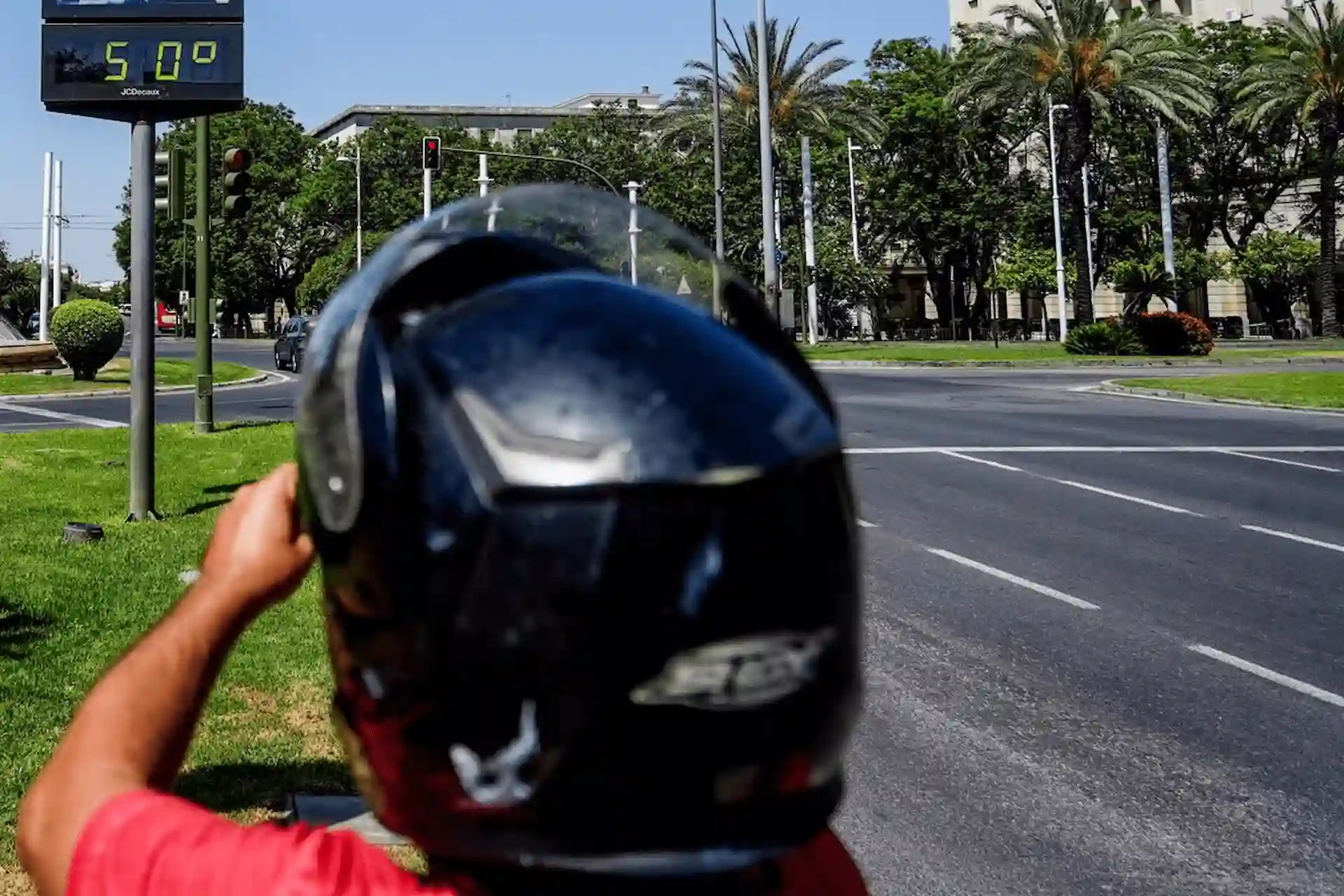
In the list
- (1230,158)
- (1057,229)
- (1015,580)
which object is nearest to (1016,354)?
(1057,229)

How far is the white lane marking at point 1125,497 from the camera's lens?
11.3 meters

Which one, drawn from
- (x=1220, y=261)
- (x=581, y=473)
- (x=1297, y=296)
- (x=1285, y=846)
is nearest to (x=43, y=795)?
(x=581, y=473)

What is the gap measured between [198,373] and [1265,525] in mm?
10888

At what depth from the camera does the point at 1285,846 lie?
173 inches

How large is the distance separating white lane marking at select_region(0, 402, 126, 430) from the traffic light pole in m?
1.70

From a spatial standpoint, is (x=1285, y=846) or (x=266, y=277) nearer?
(x=1285, y=846)

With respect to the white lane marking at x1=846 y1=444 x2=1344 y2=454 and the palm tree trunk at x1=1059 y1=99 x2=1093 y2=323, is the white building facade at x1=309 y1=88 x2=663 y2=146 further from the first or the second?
the white lane marking at x1=846 y1=444 x2=1344 y2=454

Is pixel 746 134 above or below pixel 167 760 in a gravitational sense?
above

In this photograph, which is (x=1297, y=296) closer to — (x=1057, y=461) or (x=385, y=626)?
(x=1057, y=461)

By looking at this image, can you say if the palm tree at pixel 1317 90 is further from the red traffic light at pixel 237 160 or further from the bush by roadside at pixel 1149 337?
the red traffic light at pixel 237 160

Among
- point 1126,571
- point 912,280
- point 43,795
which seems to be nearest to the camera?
point 43,795

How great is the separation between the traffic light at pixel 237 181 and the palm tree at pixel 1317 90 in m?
37.7

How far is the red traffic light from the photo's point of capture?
1530 centimetres

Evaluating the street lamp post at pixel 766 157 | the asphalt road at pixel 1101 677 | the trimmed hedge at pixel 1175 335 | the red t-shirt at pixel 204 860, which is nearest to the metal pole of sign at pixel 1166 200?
the trimmed hedge at pixel 1175 335
